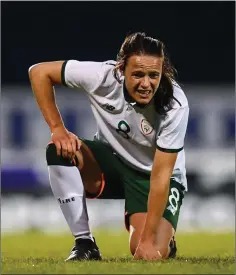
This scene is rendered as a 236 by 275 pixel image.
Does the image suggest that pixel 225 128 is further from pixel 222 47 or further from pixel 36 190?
pixel 36 190

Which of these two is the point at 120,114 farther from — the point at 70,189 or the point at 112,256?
the point at 112,256

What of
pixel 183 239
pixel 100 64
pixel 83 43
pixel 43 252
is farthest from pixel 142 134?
pixel 83 43

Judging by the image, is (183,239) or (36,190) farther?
(36,190)

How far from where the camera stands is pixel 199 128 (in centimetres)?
1270

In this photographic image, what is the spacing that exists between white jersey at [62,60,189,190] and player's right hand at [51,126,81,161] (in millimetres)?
315

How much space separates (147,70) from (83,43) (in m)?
8.32

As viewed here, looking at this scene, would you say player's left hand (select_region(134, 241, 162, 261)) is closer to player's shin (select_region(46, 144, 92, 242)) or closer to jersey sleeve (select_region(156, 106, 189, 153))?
player's shin (select_region(46, 144, 92, 242))

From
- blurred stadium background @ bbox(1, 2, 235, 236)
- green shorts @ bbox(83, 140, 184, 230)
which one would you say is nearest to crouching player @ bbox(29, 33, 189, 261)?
green shorts @ bbox(83, 140, 184, 230)

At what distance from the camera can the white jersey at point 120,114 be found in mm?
6004

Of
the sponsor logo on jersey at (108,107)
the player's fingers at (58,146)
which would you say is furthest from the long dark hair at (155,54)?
the player's fingers at (58,146)

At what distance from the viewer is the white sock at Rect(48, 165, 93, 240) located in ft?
19.7

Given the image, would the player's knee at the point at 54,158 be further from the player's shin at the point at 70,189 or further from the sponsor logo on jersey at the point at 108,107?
the sponsor logo on jersey at the point at 108,107

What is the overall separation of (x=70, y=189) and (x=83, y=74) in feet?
2.43

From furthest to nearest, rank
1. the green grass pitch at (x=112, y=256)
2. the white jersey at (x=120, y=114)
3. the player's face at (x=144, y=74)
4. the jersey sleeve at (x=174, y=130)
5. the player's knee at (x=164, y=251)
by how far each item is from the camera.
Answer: the white jersey at (x=120, y=114) < the player's knee at (x=164, y=251) < the jersey sleeve at (x=174, y=130) < the player's face at (x=144, y=74) < the green grass pitch at (x=112, y=256)
